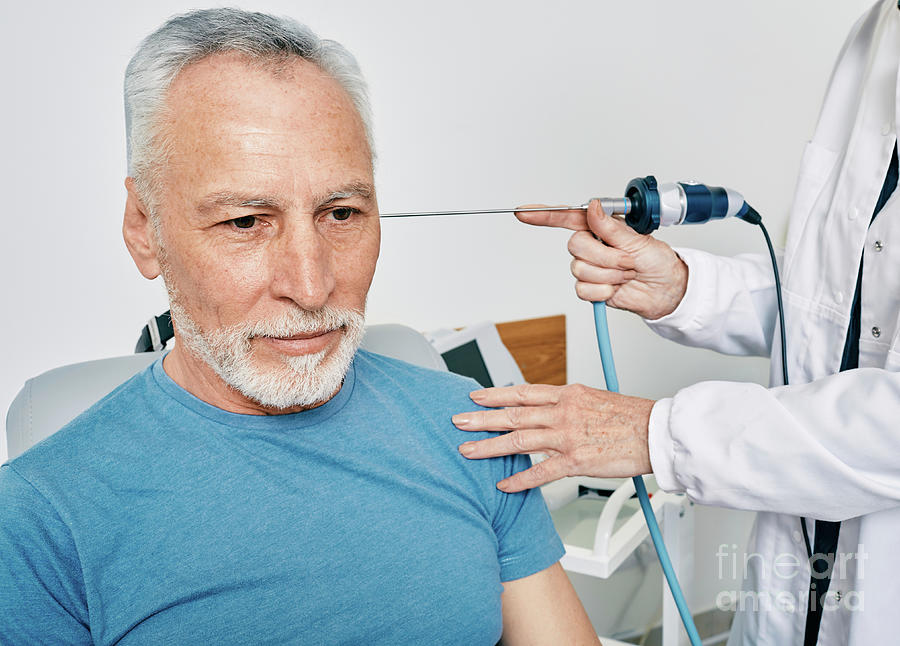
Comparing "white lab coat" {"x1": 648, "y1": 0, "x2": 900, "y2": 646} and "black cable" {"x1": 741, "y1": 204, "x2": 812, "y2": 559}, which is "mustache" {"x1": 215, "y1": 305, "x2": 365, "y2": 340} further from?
"black cable" {"x1": 741, "y1": 204, "x2": 812, "y2": 559}

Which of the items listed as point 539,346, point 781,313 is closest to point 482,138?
point 539,346

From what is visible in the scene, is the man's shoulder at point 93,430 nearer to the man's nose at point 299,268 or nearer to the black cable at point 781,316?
the man's nose at point 299,268

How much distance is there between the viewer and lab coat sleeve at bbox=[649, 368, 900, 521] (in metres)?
0.90

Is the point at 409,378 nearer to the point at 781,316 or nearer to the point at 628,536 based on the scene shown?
the point at 781,316

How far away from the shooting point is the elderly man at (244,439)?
2.54 ft

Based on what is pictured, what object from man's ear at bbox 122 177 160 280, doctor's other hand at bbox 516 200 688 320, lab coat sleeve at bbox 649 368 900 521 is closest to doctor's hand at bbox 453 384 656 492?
lab coat sleeve at bbox 649 368 900 521

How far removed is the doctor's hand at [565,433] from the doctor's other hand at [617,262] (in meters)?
0.20

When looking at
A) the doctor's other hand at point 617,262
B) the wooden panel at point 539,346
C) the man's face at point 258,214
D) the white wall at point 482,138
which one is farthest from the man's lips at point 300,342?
the wooden panel at point 539,346

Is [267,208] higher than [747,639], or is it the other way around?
[267,208]

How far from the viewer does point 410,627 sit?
2.86 feet

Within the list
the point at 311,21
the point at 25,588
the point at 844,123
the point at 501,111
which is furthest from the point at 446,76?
the point at 25,588

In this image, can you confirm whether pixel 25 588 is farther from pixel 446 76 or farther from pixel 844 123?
pixel 446 76

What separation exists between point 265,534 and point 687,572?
1.36 m
